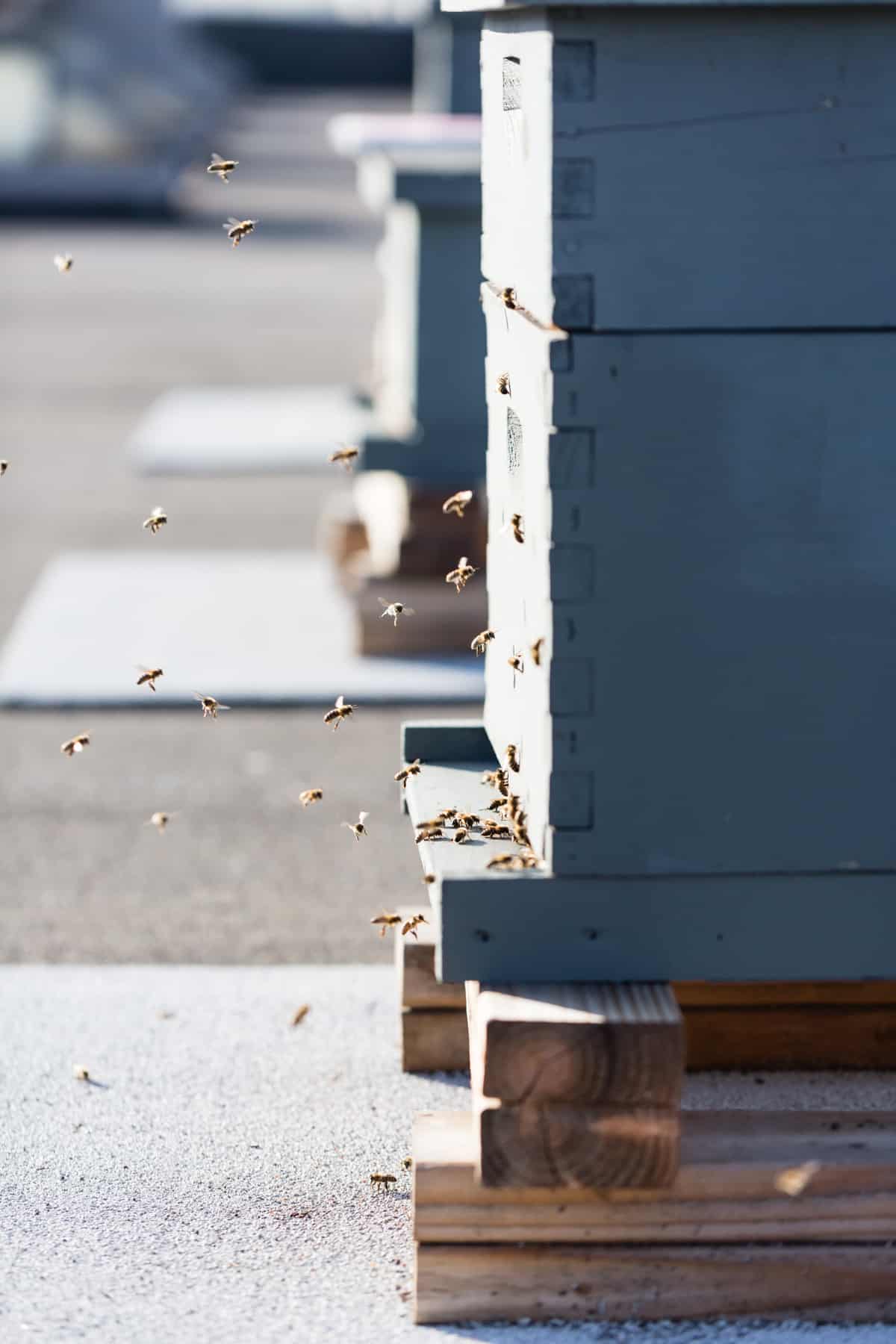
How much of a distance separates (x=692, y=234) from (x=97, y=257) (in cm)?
2031

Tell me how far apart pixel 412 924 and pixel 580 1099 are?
827 mm

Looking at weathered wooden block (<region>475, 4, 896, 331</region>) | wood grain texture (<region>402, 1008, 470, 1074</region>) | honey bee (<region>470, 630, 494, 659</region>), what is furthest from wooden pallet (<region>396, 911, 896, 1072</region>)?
weathered wooden block (<region>475, 4, 896, 331</region>)

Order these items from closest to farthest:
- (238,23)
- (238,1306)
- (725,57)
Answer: (725,57) < (238,1306) < (238,23)

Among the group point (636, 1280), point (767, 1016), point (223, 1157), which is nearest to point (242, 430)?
point (767, 1016)

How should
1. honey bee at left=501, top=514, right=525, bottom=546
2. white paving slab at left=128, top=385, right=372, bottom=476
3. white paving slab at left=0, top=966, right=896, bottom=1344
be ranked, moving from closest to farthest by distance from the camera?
white paving slab at left=0, top=966, right=896, bottom=1344 < honey bee at left=501, top=514, right=525, bottom=546 < white paving slab at left=128, top=385, right=372, bottom=476

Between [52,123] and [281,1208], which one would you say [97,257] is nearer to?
[52,123]

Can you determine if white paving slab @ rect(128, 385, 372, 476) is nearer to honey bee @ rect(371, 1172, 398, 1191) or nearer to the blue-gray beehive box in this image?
honey bee @ rect(371, 1172, 398, 1191)

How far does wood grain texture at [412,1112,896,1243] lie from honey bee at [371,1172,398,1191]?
483mm

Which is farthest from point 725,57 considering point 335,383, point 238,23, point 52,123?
point 238,23

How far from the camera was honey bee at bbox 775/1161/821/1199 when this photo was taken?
9.77 feet

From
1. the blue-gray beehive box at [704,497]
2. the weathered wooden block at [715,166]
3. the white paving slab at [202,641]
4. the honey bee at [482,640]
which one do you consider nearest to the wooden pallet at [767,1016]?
the honey bee at [482,640]

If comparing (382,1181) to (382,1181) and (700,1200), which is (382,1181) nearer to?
(382,1181)

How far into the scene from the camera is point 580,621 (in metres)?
3.00

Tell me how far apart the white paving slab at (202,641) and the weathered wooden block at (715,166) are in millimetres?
4193
